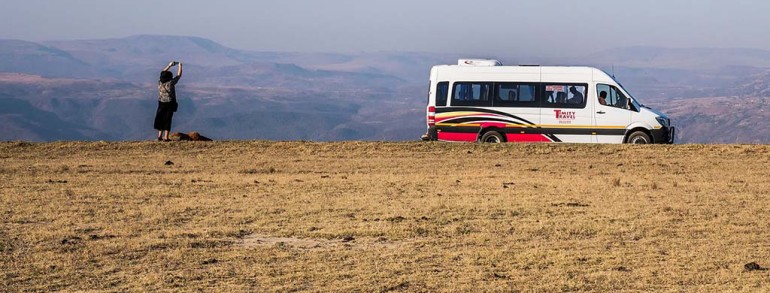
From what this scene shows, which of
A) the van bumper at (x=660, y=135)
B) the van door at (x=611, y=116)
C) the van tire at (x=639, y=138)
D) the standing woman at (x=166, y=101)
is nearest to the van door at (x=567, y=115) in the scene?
the van door at (x=611, y=116)

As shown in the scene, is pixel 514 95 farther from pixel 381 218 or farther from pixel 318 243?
pixel 318 243

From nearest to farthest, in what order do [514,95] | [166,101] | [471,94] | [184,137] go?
[166,101]
[184,137]
[514,95]
[471,94]

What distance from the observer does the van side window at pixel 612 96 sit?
3250cm

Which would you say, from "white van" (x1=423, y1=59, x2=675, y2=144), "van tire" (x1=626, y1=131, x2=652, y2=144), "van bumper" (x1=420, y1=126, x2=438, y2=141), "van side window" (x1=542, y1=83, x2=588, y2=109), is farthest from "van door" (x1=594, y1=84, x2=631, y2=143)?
"van bumper" (x1=420, y1=126, x2=438, y2=141)

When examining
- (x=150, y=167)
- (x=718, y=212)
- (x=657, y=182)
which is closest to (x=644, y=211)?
(x=718, y=212)

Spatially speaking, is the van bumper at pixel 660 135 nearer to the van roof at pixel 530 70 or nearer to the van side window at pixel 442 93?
the van roof at pixel 530 70

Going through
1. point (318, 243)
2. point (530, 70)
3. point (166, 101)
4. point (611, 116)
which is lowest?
point (318, 243)

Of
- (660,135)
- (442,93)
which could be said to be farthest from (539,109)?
(660,135)

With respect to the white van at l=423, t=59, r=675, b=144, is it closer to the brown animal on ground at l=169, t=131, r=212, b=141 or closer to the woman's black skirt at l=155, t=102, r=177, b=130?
the brown animal on ground at l=169, t=131, r=212, b=141

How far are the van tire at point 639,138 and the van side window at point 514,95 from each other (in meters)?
2.64

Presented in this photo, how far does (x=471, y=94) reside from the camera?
33312mm

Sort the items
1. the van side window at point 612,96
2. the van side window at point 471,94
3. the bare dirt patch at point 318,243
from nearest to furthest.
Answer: the bare dirt patch at point 318,243
the van side window at point 612,96
the van side window at point 471,94

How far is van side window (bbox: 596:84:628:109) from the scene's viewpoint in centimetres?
3250

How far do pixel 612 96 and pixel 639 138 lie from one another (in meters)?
1.38
